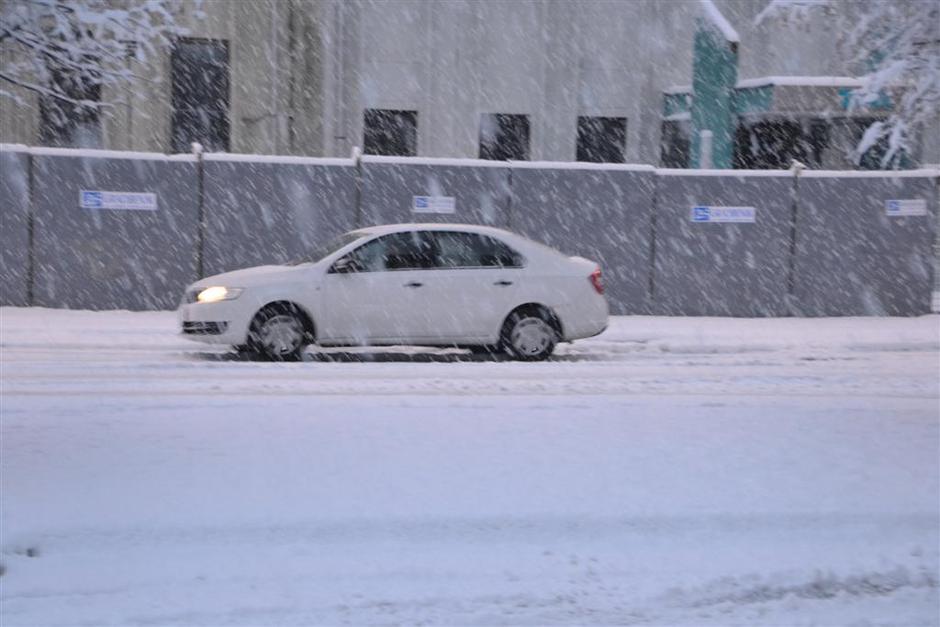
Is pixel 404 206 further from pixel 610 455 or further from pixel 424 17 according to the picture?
pixel 610 455

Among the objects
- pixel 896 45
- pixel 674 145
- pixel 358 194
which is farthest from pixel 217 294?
pixel 674 145

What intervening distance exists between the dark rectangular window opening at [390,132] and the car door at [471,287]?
1200 centimetres

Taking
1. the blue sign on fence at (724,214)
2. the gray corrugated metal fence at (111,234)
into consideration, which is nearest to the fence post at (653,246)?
the blue sign on fence at (724,214)

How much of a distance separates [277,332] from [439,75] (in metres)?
13.1

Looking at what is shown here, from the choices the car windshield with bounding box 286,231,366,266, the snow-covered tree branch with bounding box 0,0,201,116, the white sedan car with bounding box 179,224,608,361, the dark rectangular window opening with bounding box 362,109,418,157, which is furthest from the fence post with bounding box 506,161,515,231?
the snow-covered tree branch with bounding box 0,0,201,116

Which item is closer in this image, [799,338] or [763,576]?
[763,576]

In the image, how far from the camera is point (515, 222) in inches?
705

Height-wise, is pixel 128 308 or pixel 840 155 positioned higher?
pixel 840 155

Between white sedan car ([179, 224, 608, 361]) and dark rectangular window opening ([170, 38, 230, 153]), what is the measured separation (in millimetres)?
11206

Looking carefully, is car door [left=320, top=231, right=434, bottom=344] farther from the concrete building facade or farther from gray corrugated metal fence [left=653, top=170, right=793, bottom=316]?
the concrete building facade

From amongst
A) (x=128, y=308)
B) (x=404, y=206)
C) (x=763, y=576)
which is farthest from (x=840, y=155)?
(x=763, y=576)

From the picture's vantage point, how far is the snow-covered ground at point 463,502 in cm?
552

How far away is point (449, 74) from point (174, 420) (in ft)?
56.4

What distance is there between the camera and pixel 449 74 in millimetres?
24641
